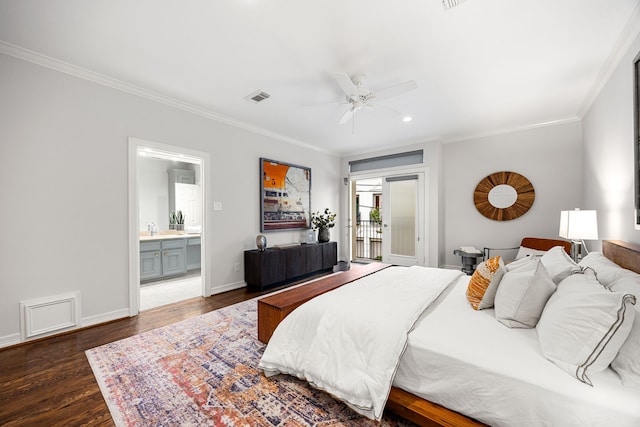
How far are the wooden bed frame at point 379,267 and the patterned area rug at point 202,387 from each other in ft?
0.61

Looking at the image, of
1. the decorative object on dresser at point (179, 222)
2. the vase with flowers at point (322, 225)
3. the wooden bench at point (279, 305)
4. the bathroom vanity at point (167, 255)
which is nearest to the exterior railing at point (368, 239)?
the vase with flowers at point (322, 225)

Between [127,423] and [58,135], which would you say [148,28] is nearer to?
[58,135]

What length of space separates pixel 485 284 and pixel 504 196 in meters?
3.40

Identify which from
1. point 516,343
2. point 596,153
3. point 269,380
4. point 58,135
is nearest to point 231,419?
point 269,380

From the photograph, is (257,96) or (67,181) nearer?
(67,181)

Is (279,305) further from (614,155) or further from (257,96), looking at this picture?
(614,155)

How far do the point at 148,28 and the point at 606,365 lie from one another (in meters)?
3.47

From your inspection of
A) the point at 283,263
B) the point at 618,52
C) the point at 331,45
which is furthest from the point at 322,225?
the point at 618,52

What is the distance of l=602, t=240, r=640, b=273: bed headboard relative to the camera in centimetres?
170

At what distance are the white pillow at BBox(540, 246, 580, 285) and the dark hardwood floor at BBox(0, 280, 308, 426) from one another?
2874 mm

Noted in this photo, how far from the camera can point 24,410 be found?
1.57 metres

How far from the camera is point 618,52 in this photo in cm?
229

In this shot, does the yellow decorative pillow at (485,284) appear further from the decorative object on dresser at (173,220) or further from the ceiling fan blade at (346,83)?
the decorative object on dresser at (173,220)

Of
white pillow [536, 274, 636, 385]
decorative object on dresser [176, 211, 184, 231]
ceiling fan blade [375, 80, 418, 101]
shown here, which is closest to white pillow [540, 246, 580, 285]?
white pillow [536, 274, 636, 385]
